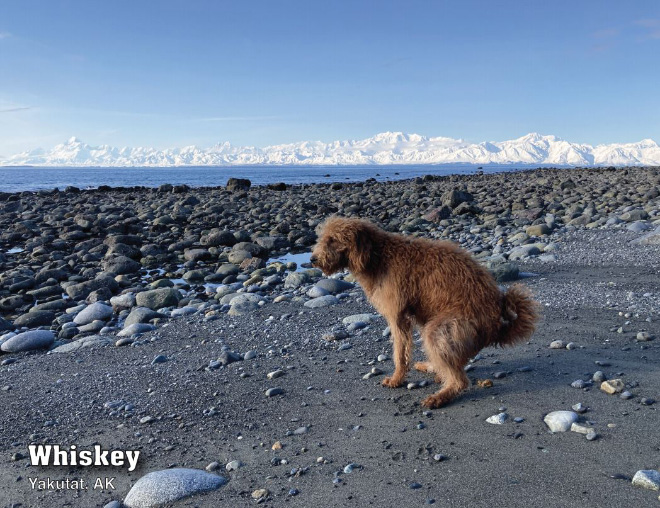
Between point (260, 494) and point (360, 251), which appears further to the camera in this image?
point (360, 251)

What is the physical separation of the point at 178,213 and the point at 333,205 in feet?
25.0

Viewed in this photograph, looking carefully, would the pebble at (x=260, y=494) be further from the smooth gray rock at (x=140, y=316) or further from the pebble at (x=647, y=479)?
the smooth gray rock at (x=140, y=316)

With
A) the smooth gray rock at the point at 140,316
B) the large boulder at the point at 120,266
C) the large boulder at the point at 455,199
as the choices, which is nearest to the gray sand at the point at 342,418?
the smooth gray rock at the point at 140,316

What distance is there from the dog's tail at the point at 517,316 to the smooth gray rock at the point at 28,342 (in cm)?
620

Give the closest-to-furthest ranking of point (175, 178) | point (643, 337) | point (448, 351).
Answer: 1. point (448, 351)
2. point (643, 337)
3. point (175, 178)

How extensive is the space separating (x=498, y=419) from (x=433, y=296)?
3.73ft

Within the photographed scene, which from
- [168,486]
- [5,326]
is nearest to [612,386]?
[168,486]

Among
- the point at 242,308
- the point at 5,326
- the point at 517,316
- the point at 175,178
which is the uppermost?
the point at 175,178

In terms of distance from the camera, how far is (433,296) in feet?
15.3

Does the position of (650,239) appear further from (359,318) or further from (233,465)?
Answer: (233,465)

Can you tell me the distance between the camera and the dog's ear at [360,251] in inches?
193

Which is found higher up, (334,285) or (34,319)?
(334,285)

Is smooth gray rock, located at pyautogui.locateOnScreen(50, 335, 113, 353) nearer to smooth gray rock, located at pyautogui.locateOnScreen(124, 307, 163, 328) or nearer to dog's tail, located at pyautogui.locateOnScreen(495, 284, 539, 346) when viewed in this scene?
smooth gray rock, located at pyautogui.locateOnScreen(124, 307, 163, 328)

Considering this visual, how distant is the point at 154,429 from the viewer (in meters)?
4.53
